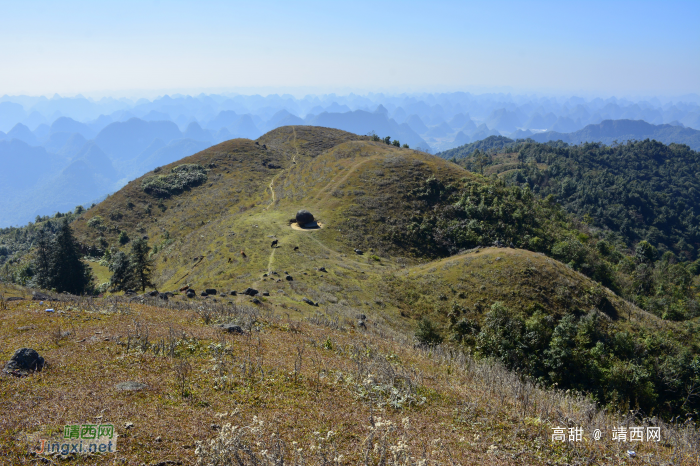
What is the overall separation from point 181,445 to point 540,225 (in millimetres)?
72068

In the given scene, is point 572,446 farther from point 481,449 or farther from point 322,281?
point 322,281

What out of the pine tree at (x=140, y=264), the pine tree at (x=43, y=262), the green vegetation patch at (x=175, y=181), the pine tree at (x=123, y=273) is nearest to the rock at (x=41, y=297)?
the pine tree at (x=140, y=264)

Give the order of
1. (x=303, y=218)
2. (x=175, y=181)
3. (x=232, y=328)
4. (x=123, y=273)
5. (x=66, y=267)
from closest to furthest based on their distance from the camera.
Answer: (x=232, y=328) → (x=123, y=273) → (x=66, y=267) → (x=303, y=218) → (x=175, y=181)

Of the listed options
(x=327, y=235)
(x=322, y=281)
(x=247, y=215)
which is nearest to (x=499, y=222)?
(x=327, y=235)

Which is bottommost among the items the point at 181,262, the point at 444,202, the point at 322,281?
the point at 181,262

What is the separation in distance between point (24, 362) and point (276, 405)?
883cm

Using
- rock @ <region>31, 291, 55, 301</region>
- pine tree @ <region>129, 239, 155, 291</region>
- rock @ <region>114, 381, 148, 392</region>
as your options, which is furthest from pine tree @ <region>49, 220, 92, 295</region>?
rock @ <region>114, 381, 148, 392</region>

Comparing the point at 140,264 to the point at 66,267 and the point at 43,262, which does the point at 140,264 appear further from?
the point at 43,262

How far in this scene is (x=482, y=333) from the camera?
106ft

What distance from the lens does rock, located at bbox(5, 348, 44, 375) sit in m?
11.0

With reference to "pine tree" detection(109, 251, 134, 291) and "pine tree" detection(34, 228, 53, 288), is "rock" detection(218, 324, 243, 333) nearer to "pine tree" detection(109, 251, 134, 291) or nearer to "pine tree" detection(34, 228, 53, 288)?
"pine tree" detection(109, 251, 134, 291)

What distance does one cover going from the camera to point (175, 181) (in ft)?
345

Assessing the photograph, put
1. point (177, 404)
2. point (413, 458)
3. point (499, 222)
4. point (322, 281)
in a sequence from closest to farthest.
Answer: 1. point (413, 458)
2. point (177, 404)
3. point (322, 281)
4. point (499, 222)

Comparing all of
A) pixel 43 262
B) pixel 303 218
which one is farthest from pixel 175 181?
pixel 303 218
